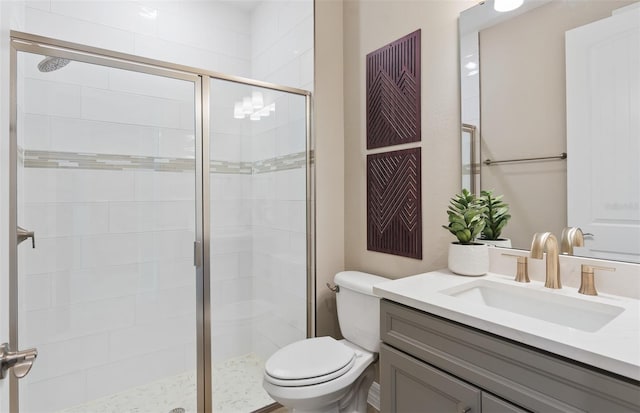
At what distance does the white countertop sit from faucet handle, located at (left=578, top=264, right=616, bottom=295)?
0.08ft

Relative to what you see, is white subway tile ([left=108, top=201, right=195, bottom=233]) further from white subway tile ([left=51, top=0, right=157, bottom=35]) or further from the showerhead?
white subway tile ([left=51, top=0, right=157, bottom=35])

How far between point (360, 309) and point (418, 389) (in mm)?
638

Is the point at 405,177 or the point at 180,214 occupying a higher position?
the point at 405,177

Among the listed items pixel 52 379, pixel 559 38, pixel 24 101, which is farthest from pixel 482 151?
pixel 52 379

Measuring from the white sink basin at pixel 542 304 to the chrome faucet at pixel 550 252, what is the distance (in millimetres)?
53

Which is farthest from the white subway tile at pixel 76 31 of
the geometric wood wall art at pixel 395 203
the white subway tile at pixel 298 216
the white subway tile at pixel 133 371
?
the white subway tile at pixel 133 371

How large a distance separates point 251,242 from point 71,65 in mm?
1255

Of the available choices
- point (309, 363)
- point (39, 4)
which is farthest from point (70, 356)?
point (39, 4)

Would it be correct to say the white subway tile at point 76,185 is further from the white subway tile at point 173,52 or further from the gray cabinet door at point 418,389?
the gray cabinet door at point 418,389

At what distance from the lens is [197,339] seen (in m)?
1.84

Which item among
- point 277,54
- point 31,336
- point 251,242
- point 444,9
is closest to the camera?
point 444,9

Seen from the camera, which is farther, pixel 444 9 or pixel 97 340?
pixel 97 340

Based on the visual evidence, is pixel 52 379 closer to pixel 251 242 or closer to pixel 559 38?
pixel 251 242

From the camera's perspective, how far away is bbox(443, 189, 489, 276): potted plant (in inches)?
52.2
